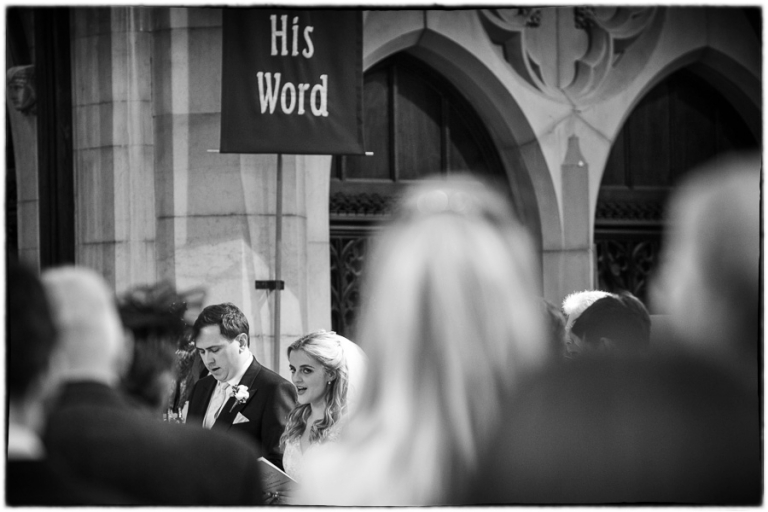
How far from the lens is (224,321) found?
17.6ft

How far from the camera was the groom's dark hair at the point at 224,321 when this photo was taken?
211 inches

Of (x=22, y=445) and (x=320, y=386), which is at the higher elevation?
(x=22, y=445)

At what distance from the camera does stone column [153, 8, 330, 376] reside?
7.65m

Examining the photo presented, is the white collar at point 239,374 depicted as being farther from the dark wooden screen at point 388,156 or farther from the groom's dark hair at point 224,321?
the dark wooden screen at point 388,156

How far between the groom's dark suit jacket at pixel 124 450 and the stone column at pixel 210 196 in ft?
16.9

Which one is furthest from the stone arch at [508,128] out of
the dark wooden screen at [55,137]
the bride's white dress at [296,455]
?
the bride's white dress at [296,455]

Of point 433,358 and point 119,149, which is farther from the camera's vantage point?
point 119,149

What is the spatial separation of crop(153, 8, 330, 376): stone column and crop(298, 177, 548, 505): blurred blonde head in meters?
5.46

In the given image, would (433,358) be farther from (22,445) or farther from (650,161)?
(650,161)

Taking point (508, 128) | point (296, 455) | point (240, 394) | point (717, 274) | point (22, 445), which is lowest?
point (296, 455)

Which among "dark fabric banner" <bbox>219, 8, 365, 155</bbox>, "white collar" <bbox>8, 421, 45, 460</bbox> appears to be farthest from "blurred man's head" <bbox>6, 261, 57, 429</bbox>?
"dark fabric banner" <bbox>219, 8, 365, 155</bbox>

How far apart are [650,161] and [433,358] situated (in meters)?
7.50

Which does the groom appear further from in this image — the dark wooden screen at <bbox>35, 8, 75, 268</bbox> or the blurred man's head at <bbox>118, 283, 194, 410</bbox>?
the dark wooden screen at <bbox>35, 8, 75, 268</bbox>

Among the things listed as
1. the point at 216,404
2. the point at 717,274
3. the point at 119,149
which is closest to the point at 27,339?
the point at 717,274
